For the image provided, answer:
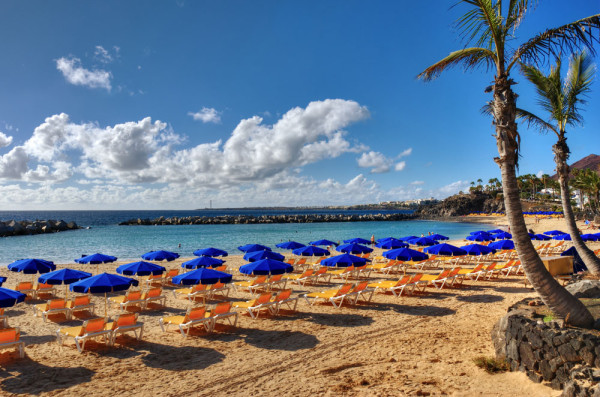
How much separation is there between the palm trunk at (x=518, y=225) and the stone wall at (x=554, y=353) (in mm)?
312

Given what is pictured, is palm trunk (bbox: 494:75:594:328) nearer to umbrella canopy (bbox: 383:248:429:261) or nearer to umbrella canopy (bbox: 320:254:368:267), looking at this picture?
umbrella canopy (bbox: 320:254:368:267)

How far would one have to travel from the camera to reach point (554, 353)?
4980 mm

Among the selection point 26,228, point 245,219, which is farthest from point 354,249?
point 245,219

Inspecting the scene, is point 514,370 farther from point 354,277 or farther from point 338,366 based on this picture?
point 354,277

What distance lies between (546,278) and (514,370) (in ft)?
4.86

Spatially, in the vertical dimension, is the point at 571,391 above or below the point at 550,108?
below

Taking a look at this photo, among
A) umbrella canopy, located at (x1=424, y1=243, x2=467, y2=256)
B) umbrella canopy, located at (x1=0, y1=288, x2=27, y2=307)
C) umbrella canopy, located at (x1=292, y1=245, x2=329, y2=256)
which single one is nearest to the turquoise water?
umbrella canopy, located at (x1=292, y1=245, x2=329, y2=256)

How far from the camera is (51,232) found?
58.0 metres

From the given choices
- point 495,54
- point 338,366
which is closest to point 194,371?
point 338,366

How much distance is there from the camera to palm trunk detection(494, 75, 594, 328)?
5.54 meters

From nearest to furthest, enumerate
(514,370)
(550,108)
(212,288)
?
(514,370) < (550,108) < (212,288)

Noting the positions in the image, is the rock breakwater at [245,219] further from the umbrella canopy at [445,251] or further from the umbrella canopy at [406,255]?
the umbrella canopy at [406,255]

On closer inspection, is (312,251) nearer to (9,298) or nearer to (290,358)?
(290,358)

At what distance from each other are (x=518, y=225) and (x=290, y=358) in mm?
4570
